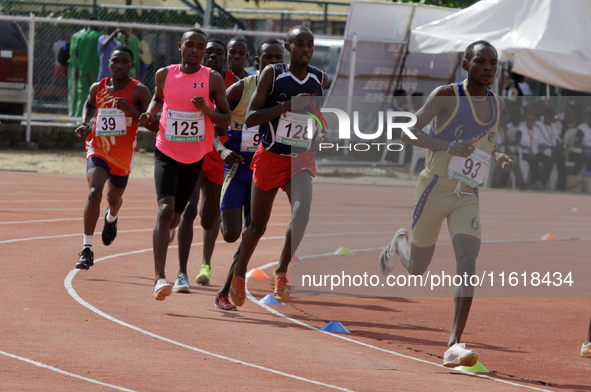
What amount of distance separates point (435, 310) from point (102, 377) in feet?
12.8

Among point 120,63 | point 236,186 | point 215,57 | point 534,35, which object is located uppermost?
point 534,35

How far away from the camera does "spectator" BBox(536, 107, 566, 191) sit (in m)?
16.3

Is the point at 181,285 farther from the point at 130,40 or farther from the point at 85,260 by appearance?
the point at 130,40

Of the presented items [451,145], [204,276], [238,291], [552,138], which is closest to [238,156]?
[238,291]

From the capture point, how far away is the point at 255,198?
6363 millimetres

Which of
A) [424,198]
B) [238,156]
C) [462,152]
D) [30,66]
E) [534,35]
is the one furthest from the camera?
[30,66]

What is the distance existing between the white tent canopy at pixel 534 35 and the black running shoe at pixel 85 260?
35.0 ft

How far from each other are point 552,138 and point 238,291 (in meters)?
11.4

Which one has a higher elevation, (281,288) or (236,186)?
(236,186)

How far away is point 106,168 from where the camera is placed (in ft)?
26.7

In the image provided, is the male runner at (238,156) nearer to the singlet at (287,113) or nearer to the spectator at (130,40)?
the singlet at (287,113)

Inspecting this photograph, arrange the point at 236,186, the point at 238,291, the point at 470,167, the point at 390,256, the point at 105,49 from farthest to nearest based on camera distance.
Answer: the point at 105,49 < the point at 236,186 < the point at 390,256 < the point at 238,291 < the point at 470,167

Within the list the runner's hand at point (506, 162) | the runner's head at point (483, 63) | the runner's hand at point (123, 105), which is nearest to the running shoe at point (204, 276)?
the runner's hand at point (123, 105)

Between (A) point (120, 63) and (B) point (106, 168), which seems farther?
(B) point (106, 168)
